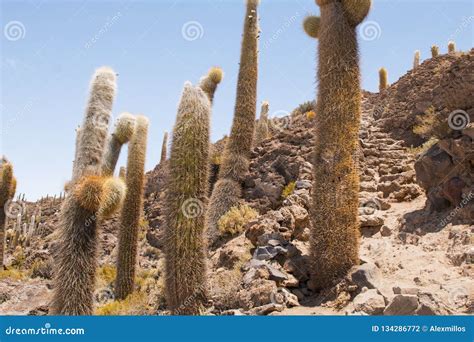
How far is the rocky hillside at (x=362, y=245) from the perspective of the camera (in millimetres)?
6852

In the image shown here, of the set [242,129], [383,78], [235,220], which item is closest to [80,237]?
[235,220]

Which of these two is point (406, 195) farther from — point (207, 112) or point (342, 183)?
point (207, 112)

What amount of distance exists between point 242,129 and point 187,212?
6.72 meters

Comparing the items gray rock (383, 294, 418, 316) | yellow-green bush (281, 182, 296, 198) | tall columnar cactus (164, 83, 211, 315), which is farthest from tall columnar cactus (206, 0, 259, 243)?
gray rock (383, 294, 418, 316)

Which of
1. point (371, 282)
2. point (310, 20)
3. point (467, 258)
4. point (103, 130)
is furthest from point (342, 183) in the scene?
point (103, 130)

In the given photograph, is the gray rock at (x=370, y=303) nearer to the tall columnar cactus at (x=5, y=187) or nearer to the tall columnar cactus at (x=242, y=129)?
the tall columnar cactus at (x=242, y=129)

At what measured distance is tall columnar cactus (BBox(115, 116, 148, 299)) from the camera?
1066 cm

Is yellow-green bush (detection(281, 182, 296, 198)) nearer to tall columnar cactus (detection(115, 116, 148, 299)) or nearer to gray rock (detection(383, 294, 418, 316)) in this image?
tall columnar cactus (detection(115, 116, 148, 299))

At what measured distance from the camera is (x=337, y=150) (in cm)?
761

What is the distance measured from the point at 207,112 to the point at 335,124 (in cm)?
204

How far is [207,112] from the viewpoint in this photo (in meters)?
A: 7.69

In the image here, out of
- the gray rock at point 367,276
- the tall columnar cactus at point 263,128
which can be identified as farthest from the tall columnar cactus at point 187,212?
the tall columnar cactus at point 263,128

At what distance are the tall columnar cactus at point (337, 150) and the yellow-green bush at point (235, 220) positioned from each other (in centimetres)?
323

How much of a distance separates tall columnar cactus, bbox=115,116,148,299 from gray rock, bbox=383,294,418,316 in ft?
21.0
